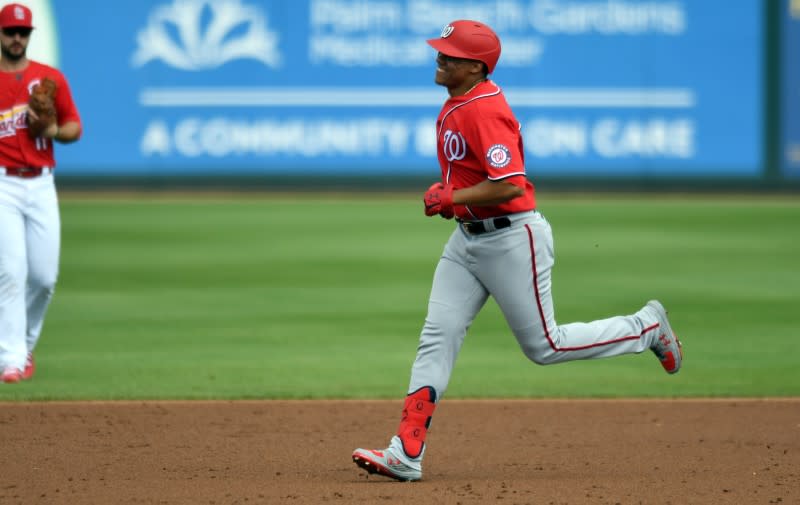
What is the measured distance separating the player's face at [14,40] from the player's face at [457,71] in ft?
10.1

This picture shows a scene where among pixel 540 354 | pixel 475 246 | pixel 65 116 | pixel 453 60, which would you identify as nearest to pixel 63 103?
pixel 65 116

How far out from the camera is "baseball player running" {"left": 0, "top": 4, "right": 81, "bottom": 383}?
7.73 meters

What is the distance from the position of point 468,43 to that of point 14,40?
130 inches

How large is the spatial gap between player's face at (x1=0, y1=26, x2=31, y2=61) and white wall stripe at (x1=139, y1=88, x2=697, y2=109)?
13.8 meters

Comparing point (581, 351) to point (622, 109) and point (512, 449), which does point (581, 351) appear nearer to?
point (512, 449)

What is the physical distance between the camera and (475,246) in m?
5.68

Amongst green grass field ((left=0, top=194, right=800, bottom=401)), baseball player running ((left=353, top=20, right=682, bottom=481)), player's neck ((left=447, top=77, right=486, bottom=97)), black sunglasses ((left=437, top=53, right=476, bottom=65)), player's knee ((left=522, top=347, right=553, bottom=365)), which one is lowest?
green grass field ((left=0, top=194, right=800, bottom=401))

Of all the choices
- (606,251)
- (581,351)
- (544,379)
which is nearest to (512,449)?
(581,351)

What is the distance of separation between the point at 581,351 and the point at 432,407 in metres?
0.70

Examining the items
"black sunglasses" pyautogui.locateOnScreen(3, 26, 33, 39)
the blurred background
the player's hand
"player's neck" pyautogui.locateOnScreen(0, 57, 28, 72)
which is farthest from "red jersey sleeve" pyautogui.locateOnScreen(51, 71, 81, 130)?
the blurred background

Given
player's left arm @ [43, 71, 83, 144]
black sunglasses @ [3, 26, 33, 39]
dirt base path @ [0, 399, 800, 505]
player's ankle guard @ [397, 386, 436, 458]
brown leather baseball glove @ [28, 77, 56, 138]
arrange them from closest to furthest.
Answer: dirt base path @ [0, 399, 800, 505]
player's ankle guard @ [397, 386, 436, 458]
brown leather baseball glove @ [28, 77, 56, 138]
black sunglasses @ [3, 26, 33, 39]
player's left arm @ [43, 71, 83, 144]

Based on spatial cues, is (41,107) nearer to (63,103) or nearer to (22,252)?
(63,103)

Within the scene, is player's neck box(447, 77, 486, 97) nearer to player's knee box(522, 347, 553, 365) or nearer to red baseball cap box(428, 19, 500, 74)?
red baseball cap box(428, 19, 500, 74)

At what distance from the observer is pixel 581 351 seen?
584 cm
